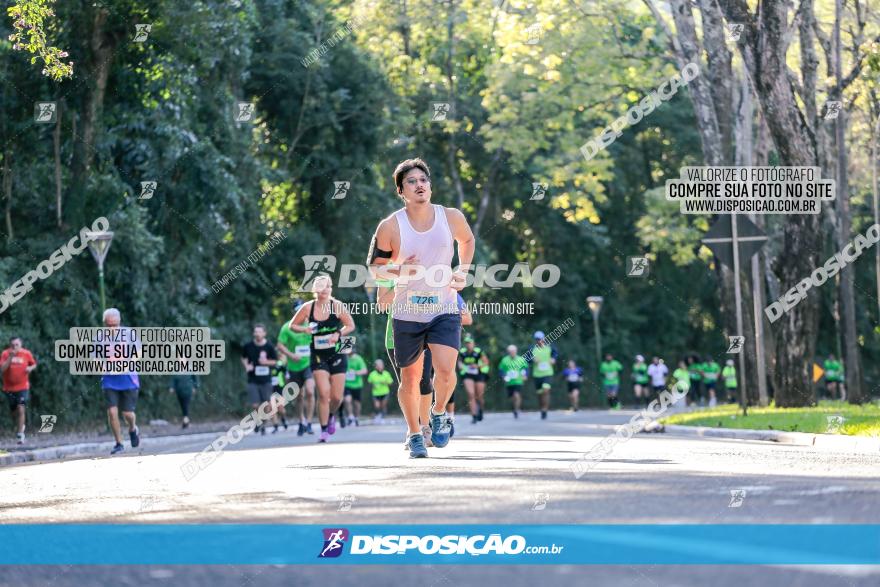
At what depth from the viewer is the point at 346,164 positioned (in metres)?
40.0

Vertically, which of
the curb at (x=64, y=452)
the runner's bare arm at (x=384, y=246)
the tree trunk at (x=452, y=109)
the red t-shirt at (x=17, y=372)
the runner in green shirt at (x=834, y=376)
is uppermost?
the tree trunk at (x=452, y=109)

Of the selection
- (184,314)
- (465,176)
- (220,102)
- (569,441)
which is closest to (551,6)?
(220,102)

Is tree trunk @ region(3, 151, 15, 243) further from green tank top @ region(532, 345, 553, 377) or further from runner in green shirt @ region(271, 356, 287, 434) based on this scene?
green tank top @ region(532, 345, 553, 377)

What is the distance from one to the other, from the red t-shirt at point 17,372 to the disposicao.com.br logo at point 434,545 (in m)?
18.6

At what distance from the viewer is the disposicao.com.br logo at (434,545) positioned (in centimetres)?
562

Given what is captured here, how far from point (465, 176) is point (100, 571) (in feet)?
158

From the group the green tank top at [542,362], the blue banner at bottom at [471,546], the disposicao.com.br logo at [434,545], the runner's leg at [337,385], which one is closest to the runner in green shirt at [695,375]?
the green tank top at [542,362]

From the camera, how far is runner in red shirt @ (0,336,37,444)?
2350cm

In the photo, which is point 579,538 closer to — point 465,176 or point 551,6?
point 551,6

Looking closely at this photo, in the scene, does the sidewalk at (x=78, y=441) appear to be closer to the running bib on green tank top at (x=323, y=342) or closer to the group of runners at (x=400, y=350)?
the group of runners at (x=400, y=350)

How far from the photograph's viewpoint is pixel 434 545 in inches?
225

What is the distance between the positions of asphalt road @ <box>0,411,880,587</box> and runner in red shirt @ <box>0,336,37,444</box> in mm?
10678

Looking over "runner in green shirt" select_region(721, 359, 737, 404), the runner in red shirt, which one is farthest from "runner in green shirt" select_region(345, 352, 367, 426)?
"runner in green shirt" select_region(721, 359, 737, 404)

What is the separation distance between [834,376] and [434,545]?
48.4 meters
